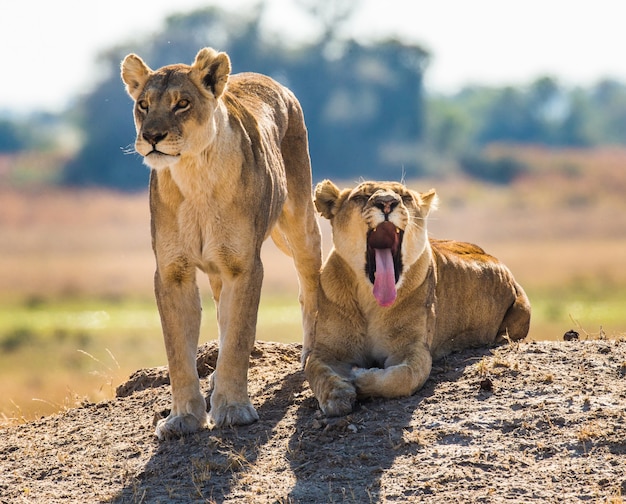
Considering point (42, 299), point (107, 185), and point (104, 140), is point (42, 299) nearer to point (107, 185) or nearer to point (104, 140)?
point (107, 185)

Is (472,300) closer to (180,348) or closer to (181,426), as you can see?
(180,348)

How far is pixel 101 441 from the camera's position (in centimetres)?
705

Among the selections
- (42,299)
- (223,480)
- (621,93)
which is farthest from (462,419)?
(621,93)

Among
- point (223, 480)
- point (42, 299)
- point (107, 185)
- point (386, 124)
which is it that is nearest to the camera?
point (223, 480)

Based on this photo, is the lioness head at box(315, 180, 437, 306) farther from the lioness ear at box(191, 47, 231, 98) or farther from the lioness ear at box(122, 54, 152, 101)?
the lioness ear at box(122, 54, 152, 101)

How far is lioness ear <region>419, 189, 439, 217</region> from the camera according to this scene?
697 centimetres

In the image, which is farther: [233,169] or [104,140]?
[104,140]

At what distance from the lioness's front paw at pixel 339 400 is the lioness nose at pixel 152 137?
162cm

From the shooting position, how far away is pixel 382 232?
679cm

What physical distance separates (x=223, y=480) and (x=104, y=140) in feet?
191

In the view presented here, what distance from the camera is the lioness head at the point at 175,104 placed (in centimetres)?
629

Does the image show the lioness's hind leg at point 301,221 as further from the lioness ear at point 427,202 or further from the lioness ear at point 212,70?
the lioness ear at point 212,70

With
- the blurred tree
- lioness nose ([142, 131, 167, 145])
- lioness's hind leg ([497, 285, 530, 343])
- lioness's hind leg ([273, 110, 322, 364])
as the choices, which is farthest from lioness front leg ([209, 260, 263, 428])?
the blurred tree

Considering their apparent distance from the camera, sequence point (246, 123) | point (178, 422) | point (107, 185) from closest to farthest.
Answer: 1. point (178, 422)
2. point (246, 123)
3. point (107, 185)
